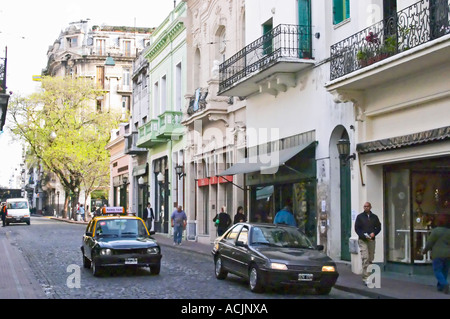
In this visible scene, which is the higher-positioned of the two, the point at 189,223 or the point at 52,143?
the point at 52,143

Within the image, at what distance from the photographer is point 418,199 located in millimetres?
16375

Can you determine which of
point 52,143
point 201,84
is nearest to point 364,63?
point 201,84

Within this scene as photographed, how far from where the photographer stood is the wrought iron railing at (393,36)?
44.6ft

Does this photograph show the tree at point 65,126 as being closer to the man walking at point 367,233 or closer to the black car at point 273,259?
the black car at point 273,259

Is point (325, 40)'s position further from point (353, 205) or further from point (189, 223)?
point (189, 223)

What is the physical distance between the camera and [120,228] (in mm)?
17500

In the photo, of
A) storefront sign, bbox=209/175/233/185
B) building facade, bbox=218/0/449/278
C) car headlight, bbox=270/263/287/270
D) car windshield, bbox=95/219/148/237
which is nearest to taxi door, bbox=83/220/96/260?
car windshield, bbox=95/219/148/237

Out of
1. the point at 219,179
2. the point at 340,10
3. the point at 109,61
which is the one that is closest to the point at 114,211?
the point at 219,179

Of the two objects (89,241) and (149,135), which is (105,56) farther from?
(89,241)

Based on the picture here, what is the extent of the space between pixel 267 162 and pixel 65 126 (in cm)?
4365

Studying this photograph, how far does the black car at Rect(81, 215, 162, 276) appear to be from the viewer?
16.1 m

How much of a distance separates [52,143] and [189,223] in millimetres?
33247

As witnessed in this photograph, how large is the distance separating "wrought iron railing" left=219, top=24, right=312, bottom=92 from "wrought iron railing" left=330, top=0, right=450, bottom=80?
101 inches

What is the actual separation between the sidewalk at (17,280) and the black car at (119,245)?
5.17 ft
